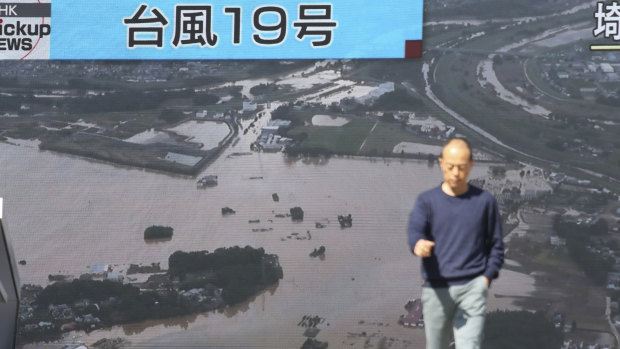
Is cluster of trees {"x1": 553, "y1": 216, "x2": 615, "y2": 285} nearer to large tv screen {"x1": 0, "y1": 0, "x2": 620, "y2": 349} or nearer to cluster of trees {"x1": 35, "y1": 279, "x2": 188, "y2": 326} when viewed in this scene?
large tv screen {"x1": 0, "y1": 0, "x2": 620, "y2": 349}

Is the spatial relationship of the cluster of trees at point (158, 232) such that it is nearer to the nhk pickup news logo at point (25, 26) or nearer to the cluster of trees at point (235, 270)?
the cluster of trees at point (235, 270)

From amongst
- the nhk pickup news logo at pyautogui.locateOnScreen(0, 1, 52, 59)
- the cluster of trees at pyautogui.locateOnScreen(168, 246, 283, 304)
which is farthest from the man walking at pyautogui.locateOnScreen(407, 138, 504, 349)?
the nhk pickup news logo at pyautogui.locateOnScreen(0, 1, 52, 59)

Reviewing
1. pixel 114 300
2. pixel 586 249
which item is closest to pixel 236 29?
pixel 114 300

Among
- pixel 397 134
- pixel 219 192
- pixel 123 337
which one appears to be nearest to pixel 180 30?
pixel 219 192

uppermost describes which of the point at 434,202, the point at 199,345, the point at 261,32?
the point at 261,32

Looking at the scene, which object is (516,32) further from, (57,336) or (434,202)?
(57,336)

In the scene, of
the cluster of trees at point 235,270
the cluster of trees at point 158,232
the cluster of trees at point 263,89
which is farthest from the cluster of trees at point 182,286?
the cluster of trees at point 263,89
